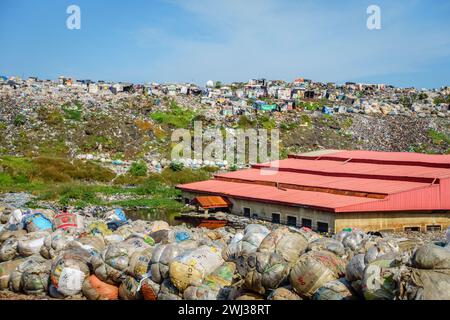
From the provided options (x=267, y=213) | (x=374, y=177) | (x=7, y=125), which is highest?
(x=7, y=125)

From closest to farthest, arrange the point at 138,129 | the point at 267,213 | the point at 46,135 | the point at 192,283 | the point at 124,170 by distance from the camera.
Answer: the point at 192,283, the point at 267,213, the point at 124,170, the point at 46,135, the point at 138,129

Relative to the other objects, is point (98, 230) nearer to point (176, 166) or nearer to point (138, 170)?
point (138, 170)

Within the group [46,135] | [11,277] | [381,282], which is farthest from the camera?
[46,135]

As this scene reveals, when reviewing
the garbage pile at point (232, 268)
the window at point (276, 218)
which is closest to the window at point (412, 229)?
the window at point (276, 218)

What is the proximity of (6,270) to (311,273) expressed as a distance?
248 inches

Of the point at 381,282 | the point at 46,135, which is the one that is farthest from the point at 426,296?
the point at 46,135

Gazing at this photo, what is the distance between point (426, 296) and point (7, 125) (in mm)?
38762

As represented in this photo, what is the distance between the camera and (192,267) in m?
8.56

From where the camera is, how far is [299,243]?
352 inches

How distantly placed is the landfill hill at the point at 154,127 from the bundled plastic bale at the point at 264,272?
98.2 ft

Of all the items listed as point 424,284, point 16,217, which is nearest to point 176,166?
point 16,217

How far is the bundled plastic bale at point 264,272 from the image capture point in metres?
7.95

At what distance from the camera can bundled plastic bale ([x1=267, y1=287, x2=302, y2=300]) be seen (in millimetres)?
7602
